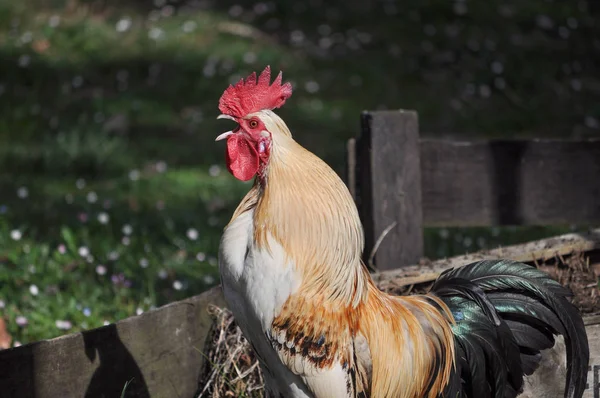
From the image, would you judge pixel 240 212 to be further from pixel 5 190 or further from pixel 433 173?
pixel 5 190

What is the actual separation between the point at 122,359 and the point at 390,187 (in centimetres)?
159

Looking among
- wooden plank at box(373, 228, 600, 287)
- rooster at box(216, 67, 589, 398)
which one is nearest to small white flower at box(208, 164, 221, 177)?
wooden plank at box(373, 228, 600, 287)

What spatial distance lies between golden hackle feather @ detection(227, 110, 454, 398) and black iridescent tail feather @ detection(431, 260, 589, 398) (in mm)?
188

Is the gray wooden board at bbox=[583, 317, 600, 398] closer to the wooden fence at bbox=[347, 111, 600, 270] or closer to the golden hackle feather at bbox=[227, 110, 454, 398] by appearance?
the golden hackle feather at bbox=[227, 110, 454, 398]

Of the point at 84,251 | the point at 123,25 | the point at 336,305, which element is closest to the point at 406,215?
the point at 336,305

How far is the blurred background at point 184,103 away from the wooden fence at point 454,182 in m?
1.27

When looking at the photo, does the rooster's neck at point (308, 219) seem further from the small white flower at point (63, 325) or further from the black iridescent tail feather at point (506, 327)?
the small white flower at point (63, 325)

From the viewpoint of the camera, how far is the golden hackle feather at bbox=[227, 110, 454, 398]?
311 centimetres

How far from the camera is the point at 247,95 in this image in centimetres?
316

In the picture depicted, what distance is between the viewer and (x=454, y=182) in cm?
459

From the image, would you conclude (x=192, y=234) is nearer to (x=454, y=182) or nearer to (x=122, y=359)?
(x=454, y=182)

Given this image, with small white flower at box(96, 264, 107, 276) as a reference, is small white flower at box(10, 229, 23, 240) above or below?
above

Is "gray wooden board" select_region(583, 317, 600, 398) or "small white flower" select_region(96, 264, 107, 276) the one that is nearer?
"gray wooden board" select_region(583, 317, 600, 398)

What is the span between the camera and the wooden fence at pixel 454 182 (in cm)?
438
